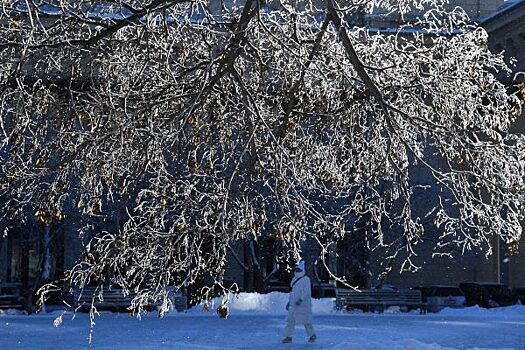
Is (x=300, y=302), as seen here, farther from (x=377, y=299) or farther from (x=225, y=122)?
(x=377, y=299)

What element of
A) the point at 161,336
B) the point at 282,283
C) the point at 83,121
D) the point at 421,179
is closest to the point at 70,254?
the point at 282,283

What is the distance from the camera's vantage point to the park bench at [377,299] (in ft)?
92.4

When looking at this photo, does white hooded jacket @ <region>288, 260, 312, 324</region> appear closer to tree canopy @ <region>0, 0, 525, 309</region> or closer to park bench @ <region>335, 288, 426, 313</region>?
tree canopy @ <region>0, 0, 525, 309</region>

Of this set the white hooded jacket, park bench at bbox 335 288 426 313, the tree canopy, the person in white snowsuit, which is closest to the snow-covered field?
the person in white snowsuit

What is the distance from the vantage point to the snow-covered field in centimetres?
1591

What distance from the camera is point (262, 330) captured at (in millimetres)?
19391

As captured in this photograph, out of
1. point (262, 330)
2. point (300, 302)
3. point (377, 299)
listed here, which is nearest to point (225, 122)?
point (300, 302)

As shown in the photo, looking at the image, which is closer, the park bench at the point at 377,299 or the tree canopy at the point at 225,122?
the tree canopy at the point at 225,122

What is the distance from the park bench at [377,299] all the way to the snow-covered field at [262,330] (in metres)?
0.58

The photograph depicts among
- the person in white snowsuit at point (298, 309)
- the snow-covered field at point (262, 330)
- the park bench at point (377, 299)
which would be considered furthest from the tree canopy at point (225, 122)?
the park bench at point (377, 299)

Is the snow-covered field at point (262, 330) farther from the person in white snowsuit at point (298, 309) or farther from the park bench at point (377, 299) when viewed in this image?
the park bench at point (377, 299)

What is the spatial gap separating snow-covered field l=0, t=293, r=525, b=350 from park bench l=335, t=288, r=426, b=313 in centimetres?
58

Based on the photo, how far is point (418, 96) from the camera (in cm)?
941

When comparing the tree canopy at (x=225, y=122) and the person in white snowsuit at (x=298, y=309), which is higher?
the tree canopy at (x=225, y=122)
